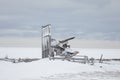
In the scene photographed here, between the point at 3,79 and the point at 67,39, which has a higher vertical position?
the point at 67,39

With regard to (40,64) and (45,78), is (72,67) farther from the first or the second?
(45,78)

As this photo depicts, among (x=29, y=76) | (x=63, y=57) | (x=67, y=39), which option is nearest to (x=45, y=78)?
(x=29, y=76)

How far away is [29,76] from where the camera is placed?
23.3 metres

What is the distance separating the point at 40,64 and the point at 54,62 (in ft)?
4.92

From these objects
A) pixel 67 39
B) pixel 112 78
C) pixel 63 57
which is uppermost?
pixel 67 39

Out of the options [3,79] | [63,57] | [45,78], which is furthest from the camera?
[63,57]

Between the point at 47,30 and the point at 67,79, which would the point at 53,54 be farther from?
the point at 67,79

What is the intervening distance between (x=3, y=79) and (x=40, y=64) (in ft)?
31.4

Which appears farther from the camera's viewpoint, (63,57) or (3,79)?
(63,57)

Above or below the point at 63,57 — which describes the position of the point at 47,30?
above

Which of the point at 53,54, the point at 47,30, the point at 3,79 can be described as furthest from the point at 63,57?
the point at 3,79

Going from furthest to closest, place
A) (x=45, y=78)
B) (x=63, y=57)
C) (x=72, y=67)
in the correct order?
(x=63, y=57) < (x=72, y=67) < (x=45, y=78)

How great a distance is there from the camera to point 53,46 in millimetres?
35219

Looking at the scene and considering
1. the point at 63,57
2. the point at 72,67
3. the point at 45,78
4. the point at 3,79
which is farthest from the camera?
the point at 63,57
